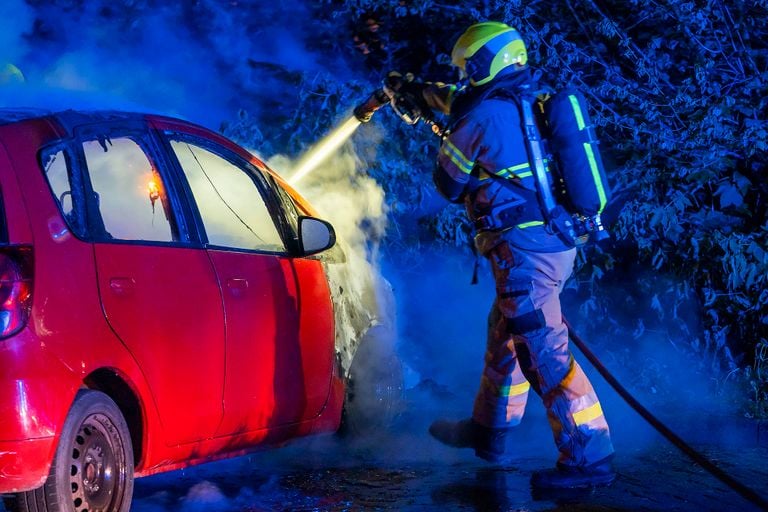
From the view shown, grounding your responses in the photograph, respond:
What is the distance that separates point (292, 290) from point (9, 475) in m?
1.92

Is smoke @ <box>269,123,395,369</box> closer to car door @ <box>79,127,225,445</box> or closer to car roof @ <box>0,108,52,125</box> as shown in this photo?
car door @ <box>79,127,225,445</box>

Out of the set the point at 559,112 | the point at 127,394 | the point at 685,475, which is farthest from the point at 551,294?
the point at 127,394

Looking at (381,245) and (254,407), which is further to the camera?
(381,245)

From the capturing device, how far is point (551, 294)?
15.3 feet

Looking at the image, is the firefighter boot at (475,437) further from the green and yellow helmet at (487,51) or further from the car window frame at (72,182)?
the car window frame at (72,182)

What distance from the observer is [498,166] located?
4570 mm

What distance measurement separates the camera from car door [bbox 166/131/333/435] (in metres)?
4.33

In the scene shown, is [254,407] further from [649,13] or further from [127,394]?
[649,13]

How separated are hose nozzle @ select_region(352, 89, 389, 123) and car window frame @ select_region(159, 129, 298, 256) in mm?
821

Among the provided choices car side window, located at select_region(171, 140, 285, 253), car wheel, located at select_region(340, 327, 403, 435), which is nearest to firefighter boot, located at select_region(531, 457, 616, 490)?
car wheel, located at select_region(340, 327, 403, 435)

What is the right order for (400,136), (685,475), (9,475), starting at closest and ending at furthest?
(9,475)
(685,475)
(400,136)

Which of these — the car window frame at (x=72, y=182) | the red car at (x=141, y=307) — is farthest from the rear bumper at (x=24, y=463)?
the car window frame at (x=72, y=182)

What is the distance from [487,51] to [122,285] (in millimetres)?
2064

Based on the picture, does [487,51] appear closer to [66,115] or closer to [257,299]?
[257,299]
